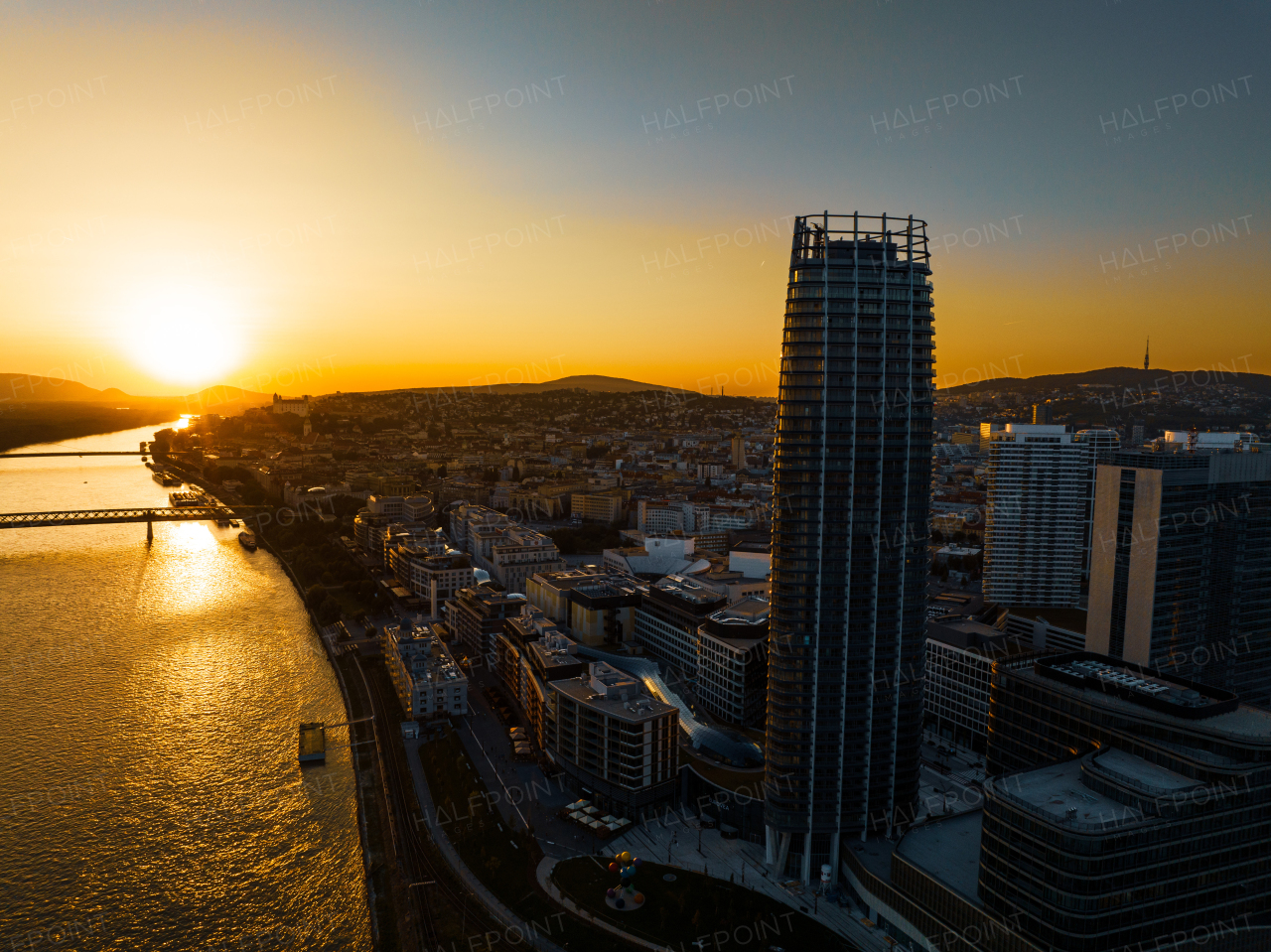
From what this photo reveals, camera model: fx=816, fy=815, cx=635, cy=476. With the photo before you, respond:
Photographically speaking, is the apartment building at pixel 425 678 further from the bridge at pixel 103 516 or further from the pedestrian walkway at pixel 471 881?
the bridge at pixel 103 516

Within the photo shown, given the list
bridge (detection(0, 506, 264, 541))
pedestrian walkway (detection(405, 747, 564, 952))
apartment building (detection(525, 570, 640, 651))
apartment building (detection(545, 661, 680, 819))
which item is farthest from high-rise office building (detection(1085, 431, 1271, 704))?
bridge (detection(0, 506, 264, 541))

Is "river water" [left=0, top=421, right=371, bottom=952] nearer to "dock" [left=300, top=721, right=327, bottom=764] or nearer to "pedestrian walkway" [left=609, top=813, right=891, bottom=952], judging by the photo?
"dock" [left=300, top=721, right=327, bottom=764]

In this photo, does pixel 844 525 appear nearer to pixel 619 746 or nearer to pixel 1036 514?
pixel 619 746

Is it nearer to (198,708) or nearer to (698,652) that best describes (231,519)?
(198,708)

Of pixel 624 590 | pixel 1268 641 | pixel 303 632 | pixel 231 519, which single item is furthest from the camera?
pixel 231 519

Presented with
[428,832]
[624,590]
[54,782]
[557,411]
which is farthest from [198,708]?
[557,411]

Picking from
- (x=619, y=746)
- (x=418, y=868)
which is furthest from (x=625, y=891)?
(x=418, y=868)
